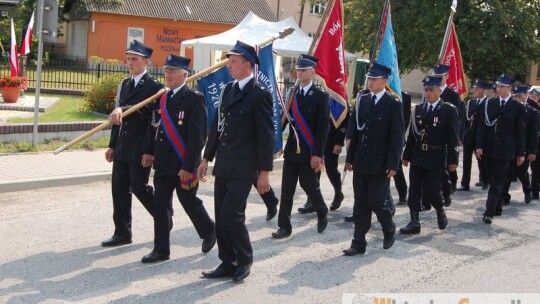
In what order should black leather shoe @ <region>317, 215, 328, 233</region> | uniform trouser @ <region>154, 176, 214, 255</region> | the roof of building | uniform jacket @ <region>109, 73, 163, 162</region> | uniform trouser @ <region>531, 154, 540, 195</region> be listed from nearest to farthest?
uniform trouser @ <region>154, 176, 214, 255</region> < uniform jacket @ <region>109, 73, 163, 162</region> < black leather shoe @ <region>317, 215, 328, 233</region> < uniform trouser @ <region>531, 154, 540, 195</region> < the roof of building

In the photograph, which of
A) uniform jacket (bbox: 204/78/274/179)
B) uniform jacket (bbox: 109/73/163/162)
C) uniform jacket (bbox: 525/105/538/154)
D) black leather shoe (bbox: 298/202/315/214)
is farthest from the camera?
uniform jacket (bbox: 525/105/538/154)

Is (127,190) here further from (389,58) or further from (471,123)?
(471,123)

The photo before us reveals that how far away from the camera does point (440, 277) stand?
251 inches

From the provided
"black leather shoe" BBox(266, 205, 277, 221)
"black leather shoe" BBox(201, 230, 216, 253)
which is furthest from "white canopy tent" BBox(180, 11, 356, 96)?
"black leather shoe" BBox(201, 230, 216, 253)

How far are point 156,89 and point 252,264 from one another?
1934mm

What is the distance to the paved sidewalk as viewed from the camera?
31.9 feet

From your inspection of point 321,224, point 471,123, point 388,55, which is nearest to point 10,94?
point 388,55

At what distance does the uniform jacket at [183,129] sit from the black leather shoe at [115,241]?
1.02m

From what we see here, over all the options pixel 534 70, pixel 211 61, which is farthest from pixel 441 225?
pixel 534 70

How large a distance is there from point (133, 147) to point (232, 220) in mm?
1483

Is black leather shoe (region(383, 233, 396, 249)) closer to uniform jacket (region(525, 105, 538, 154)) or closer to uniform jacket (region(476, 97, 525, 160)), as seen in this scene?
uniform jacket (region(476, 97, 525, 160))

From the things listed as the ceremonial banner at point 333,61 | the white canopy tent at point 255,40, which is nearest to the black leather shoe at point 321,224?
the ceremonial banner at point 333,61

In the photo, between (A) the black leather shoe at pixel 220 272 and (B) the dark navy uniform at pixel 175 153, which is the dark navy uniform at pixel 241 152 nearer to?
(A) the black leather shoe at pixel 220 272

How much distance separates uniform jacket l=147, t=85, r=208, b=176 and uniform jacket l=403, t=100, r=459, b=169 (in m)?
3.05
